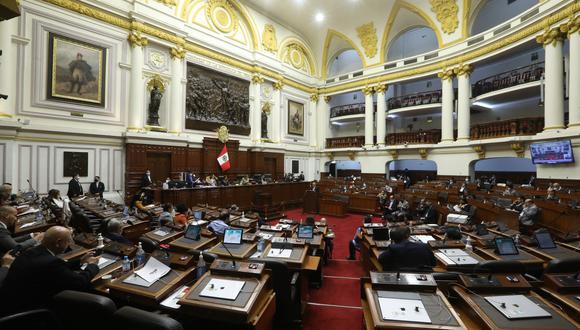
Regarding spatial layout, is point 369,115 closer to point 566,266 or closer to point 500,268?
point 566,266

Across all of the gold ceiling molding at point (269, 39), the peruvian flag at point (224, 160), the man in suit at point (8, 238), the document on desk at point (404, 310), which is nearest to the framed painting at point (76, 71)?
the peruvian flag at point (224, 160)

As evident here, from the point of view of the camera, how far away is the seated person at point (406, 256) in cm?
289

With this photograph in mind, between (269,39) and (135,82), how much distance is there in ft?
27.3

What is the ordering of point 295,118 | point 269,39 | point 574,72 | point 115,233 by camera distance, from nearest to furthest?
1. point 115,233
2. point 574,72
3. point 269,39
4. point 295,118

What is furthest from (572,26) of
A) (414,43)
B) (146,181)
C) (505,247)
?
(146,181)

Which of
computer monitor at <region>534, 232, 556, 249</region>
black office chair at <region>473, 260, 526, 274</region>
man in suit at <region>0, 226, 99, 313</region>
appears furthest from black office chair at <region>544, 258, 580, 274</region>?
man in suit at <region>0, 226, 99, 313</region>

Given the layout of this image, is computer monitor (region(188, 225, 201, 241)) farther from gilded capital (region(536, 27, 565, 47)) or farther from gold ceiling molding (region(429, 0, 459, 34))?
gold ceiling molding (region(429, 0, 459, 34))

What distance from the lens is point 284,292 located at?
9.12 feet

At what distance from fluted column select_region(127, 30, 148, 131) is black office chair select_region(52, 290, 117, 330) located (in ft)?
32.0

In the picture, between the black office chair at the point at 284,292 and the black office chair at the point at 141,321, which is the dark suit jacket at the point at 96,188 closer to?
the black office chair at the point at 284,292

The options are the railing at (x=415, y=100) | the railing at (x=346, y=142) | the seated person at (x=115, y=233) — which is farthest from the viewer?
the railing at (x=346, y=142)

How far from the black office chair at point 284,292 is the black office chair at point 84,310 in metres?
1.39

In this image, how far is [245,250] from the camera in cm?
329

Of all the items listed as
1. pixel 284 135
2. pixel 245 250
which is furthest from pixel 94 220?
pixel 284 135
